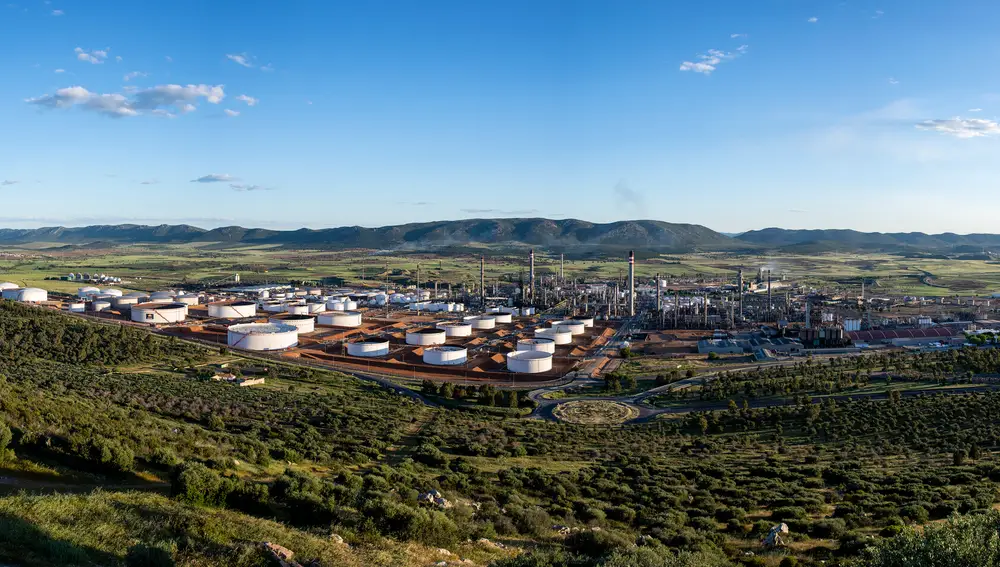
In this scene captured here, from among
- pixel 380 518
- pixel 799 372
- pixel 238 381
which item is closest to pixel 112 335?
pixel 238 381

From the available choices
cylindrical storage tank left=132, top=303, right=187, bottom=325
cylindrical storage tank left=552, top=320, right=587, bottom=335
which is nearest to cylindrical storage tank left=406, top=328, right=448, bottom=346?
cylindrical storage tank left=552, top=320, right=587, bottom=335

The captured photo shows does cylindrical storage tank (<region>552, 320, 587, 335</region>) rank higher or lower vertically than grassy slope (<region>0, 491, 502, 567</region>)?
lower

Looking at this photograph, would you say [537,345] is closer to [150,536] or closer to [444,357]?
[444,357]

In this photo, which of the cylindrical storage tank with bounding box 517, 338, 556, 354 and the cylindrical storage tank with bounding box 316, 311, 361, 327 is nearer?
the cylindrical storage tank with bounding box 517, 338, 556, 354

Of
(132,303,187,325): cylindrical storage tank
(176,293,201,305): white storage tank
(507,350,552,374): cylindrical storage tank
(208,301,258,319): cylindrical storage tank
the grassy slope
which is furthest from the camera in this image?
(176,293,201,305): white storage tank

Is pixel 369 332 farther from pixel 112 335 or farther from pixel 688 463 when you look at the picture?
pixel 688 463

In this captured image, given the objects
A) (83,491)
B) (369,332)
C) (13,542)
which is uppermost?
(13,542)

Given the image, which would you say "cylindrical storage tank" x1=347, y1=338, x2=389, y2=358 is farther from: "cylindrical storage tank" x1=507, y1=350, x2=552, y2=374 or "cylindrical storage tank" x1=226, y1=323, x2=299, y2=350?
"cylindrical storage tank" x1=507, y1=350, x2=552, y2=374

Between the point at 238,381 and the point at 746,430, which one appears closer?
the point at 746,430

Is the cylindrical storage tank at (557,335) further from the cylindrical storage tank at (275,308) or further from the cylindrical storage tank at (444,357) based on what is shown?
the cylindrical storage tank at (275,308)
